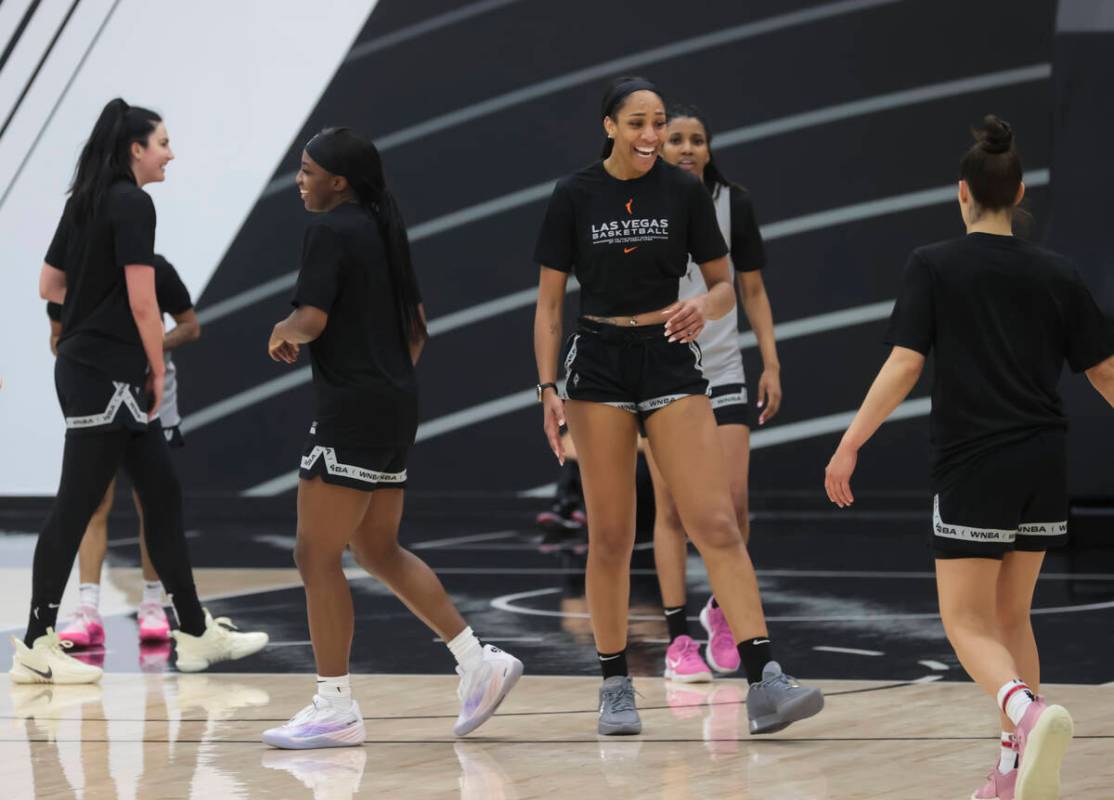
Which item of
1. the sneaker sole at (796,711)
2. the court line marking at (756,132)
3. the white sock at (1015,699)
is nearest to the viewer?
the white sock at (1015,699)

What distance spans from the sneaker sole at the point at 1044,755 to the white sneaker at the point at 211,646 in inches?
134

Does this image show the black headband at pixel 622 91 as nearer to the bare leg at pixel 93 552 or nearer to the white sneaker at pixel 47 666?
the white sneaker at pixel 47 666

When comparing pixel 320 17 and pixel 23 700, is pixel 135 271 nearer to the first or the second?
pixel 23 700

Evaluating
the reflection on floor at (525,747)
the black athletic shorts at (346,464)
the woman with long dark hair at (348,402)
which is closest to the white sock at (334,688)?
the woman with long dark hair at (348,402)

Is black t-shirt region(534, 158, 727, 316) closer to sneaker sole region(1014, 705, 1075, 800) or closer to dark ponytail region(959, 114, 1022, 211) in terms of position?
dark ponytail region(959, 114, 1022, 211)

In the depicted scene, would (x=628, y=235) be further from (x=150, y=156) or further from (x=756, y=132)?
(x=756, y=132)

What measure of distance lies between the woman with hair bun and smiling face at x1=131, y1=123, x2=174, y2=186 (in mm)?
3047

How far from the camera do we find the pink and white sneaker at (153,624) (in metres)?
6.88

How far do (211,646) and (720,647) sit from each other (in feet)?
5.89

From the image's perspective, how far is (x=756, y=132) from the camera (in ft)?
37.3

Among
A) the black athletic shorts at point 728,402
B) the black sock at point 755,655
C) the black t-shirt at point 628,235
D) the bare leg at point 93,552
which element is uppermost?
the black t-shirt at point 628,235

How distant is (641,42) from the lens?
11.5 meters

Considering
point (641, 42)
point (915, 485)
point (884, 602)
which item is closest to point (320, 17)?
point (641, 42)

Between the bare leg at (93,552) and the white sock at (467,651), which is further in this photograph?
the bare leg at (93,552)
